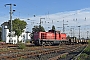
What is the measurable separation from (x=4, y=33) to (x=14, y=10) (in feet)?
126

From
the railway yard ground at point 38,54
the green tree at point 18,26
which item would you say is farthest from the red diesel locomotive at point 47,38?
the green tree at point 18,26

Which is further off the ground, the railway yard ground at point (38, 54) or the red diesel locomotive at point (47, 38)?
the red diesel locomotive at point (47, 38)

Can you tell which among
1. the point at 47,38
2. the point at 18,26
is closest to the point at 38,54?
the point at 47,38

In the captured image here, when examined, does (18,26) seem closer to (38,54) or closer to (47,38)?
(47,38)

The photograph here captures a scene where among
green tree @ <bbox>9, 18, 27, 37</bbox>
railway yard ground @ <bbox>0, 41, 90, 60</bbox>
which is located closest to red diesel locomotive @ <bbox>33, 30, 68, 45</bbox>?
railway yard ground @ <bbox>0, 41, 90, 60</bbox>

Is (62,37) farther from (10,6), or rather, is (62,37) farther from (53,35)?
(10,6)

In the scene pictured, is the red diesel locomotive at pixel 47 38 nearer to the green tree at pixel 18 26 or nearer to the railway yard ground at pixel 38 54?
the railway yard ground at pixel 38 54

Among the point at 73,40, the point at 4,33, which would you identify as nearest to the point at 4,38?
the point at 4,33

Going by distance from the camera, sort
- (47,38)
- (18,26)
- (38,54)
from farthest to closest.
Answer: (18,26) < (47,38) < (38,54)

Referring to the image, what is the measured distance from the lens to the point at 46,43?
151ft

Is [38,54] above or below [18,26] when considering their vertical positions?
below

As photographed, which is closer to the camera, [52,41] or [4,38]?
[52,41]

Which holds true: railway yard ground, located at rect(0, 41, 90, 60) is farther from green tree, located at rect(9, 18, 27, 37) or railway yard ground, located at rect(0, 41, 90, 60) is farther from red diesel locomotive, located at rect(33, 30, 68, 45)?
green tree, located at rect(9, 18, 27, 37)

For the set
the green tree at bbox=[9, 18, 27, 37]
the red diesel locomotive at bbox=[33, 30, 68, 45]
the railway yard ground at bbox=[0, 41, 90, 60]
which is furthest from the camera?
the green tree at bbox=[9, 18, 27, 37]
